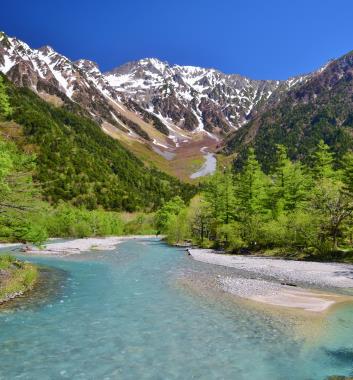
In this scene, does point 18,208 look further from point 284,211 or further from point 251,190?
point 251,190

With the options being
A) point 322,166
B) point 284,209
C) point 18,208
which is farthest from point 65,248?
point 18,208

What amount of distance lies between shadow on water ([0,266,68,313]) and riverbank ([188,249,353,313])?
1419 cm

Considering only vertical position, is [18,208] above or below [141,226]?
below

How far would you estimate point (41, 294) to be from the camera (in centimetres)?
3262

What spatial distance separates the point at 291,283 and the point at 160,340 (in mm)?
20991

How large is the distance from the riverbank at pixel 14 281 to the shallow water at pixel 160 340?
1607mm

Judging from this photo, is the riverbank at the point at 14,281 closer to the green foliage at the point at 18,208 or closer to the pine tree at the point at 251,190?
the green foliage at the point at 18,208

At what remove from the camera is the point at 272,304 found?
97.3ft

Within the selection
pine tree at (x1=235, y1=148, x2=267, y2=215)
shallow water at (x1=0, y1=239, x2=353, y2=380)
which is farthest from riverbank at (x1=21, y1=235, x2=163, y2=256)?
shallow water at (x1=0, y1=239, x2=353, y2=380)

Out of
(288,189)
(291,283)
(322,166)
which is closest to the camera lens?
(291,283)

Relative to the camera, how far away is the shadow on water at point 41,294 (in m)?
27.8

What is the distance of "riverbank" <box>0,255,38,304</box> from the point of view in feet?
98.6

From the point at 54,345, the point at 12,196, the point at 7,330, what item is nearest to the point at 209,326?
the point at 54,345

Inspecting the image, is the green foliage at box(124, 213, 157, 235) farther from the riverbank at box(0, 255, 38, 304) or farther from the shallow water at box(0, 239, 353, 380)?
the shallow water at box(0, 239, 353, 380)
